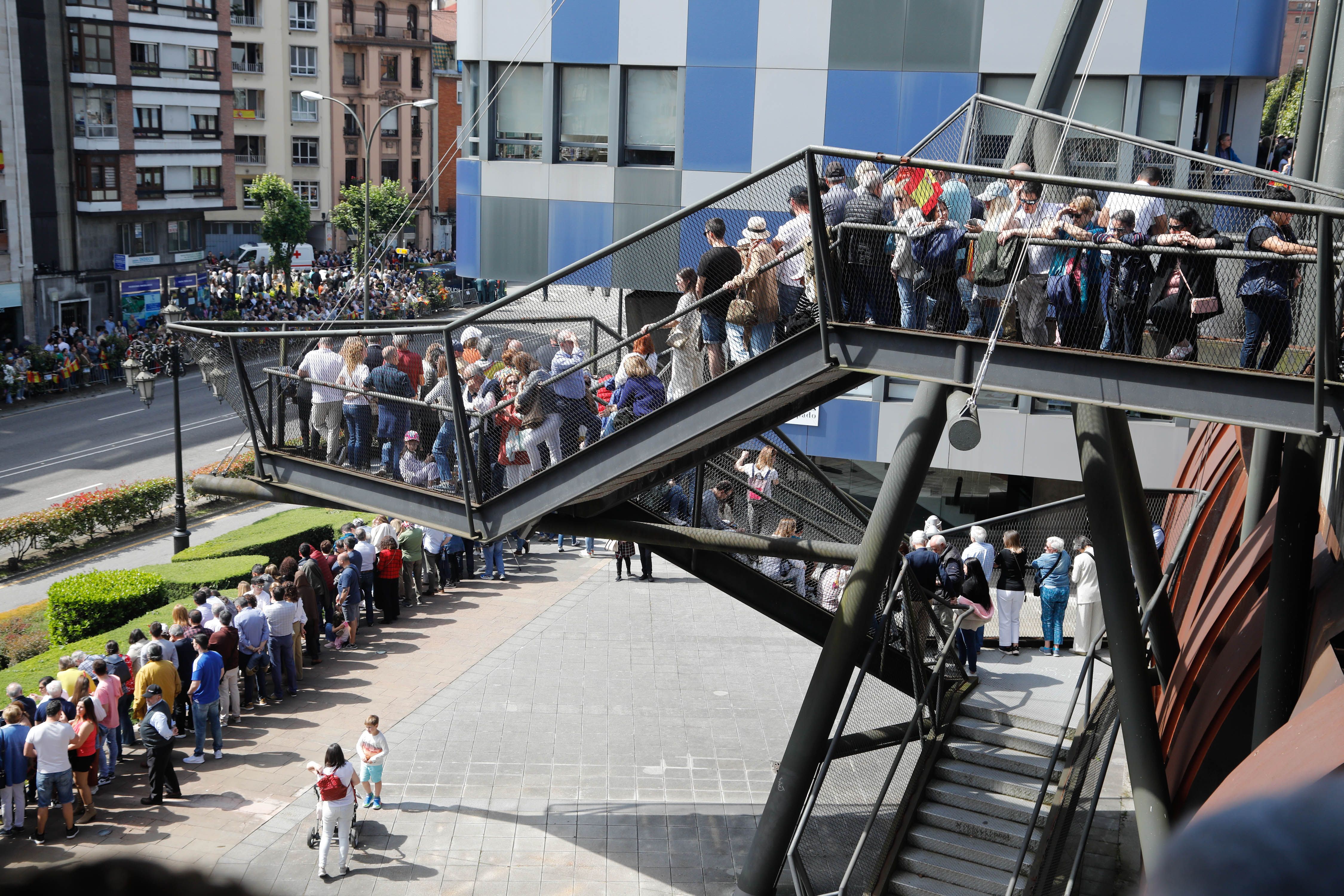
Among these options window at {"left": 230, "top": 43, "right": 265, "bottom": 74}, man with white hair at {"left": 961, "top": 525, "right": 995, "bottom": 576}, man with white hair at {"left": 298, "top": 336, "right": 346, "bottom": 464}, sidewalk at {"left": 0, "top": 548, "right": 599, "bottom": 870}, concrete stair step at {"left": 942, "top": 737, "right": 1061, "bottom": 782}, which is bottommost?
sidewalk at {"left": 0, "top": 548, "right": 599, "bottom": 870}

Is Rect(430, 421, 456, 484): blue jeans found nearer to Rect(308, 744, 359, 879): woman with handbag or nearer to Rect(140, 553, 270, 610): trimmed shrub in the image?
Rect(308, 744, 359, 879): woman with handbag

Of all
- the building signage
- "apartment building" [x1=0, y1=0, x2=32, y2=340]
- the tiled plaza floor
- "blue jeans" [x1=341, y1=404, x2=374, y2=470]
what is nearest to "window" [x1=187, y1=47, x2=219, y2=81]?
the building signage

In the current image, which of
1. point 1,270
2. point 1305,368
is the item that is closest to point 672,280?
point 1305,368

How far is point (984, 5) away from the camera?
2159cm

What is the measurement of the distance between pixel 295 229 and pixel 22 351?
23283mm

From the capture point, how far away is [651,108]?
2366 centimetres

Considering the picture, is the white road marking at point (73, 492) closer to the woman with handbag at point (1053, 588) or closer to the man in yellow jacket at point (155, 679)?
the man in yellow jacket at point (155, 679)

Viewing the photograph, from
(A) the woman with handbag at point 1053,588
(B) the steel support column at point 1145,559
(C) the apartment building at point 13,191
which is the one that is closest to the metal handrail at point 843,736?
(B) the steel support column at point 1145,559

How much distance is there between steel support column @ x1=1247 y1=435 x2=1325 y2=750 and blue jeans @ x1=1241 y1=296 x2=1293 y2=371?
4.19 feet

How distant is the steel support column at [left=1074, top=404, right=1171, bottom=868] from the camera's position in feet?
33.7

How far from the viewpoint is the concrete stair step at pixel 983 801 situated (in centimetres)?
1191

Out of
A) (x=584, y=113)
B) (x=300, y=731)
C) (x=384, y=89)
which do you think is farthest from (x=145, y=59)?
(x=300, y=731)

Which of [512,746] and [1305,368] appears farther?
[512,746]

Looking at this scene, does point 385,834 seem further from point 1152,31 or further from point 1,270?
point 1,270
